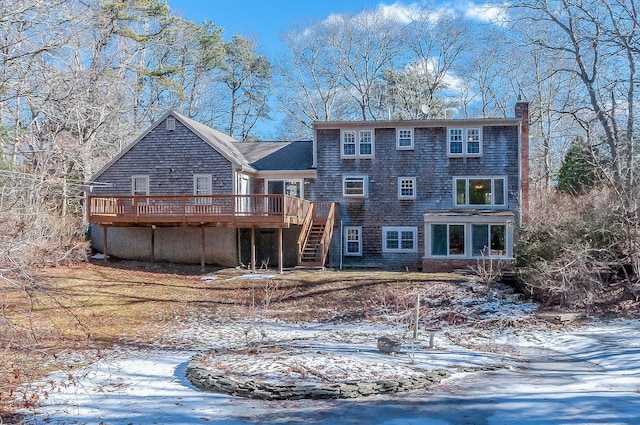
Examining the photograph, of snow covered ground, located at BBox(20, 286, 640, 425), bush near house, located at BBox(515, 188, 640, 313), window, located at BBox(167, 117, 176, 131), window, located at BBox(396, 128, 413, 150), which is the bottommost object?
snow covered ground, located at BBox(20, 286, 640, 425)

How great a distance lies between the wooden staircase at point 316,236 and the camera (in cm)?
2142

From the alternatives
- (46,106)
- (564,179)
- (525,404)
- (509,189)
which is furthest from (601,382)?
(564,179)

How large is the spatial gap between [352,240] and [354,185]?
8.12 ft

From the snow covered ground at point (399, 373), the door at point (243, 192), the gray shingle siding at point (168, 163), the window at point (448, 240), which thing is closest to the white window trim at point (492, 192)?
the window at point (448, 240)

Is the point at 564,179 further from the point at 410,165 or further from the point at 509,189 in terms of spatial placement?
the point at 410,165

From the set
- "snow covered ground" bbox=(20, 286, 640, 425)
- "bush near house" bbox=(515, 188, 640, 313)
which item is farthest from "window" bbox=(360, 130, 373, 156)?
"snow covered ground" bbox=(20, 286, 640, 425)

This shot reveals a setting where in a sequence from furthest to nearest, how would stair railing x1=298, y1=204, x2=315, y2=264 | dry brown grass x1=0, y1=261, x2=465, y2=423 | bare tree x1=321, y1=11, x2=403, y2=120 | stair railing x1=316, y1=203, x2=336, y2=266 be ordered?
bare tree x1=321, y1=11, x2=403, y2=120 < stair railing x1=316, y1=203, x2=336, y2=266 < stair railing x1=298, y1=204, x2=315, y2=264 < dry brown grass x1=0, y1=261, x2=465, y2=423

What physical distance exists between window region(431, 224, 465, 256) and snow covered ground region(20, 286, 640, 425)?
8.72 m

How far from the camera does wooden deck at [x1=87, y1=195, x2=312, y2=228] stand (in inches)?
802

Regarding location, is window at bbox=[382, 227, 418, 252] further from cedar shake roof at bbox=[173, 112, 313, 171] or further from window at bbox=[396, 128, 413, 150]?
cedar shake roof at bbox=[173, 112, 313, 171]

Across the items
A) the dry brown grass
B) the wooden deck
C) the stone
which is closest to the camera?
the stone

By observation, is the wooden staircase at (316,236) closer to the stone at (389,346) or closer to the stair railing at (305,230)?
the stair railing at (305,230)

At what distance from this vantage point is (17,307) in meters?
13.5

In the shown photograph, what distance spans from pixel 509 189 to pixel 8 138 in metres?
19.7
